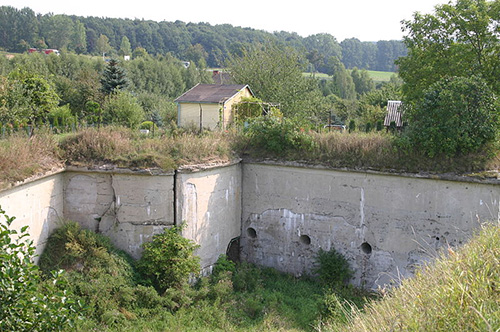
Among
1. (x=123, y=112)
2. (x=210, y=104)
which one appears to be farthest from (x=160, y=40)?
(x=210, y=104)

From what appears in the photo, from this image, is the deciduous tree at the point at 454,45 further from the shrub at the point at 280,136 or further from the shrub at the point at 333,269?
the shrub at the point at 333,269

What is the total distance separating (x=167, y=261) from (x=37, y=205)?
3427 millimetres

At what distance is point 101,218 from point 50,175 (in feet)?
5.69

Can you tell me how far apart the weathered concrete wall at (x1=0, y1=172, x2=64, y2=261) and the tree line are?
7820 centimetres

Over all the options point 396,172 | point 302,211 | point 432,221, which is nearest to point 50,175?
point 302,211

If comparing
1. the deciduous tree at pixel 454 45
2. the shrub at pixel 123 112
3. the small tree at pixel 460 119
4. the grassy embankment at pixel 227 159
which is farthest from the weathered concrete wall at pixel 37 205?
the shrub at pixel 123 112

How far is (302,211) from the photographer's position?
14.0m

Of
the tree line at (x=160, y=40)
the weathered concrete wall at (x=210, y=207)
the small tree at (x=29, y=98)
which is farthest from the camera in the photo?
the tree line at (x=160, y=40)

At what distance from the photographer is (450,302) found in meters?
5.31

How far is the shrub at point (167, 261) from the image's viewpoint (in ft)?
38.8

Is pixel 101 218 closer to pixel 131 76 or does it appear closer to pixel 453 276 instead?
pixel 453 276

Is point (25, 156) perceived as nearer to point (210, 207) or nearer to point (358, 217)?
point (210, 207)

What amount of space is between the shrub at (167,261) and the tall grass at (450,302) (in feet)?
20.3

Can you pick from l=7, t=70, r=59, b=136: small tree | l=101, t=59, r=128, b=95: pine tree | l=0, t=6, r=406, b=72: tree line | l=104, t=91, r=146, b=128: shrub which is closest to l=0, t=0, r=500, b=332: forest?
l=7, t=70, r=59, b=136: small tree
